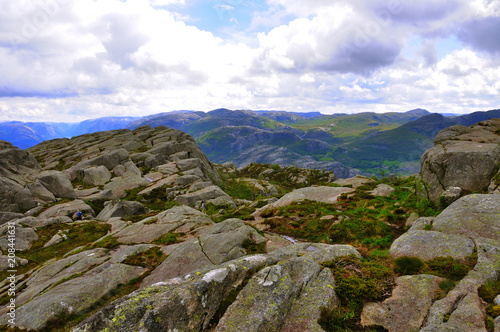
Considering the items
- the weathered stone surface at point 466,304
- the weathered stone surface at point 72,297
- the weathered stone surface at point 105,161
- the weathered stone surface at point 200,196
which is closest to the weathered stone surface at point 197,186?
the weathered stone surface at point 200,196

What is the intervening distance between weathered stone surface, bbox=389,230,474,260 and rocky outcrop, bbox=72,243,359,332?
22.8 feet

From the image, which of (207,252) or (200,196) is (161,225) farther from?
(200,196)

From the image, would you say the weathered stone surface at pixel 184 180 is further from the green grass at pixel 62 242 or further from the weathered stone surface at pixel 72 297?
the weathered stone surface at pixel 72 297

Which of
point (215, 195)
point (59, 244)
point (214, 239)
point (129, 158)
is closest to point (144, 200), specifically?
point (215, 195)

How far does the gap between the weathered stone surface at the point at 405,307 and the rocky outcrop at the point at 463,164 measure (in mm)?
19806

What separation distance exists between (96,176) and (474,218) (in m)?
74.7

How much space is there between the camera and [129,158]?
76688 mm

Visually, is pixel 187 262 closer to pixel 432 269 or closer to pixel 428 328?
pixel 428 328

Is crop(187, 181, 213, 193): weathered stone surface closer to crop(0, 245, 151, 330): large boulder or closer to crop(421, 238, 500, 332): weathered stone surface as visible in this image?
crop(0, 245, 151, 330): large boulder

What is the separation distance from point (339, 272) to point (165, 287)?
8.83 m

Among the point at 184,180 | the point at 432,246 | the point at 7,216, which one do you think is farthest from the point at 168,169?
the point at 432,246

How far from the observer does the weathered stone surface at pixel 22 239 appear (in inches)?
1148

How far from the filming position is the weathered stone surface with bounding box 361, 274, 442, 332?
9035mm

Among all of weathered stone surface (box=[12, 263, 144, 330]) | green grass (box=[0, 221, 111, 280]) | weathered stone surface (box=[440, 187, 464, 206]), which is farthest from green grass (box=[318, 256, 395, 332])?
green grass (box=[0, 221, 111, 280])
